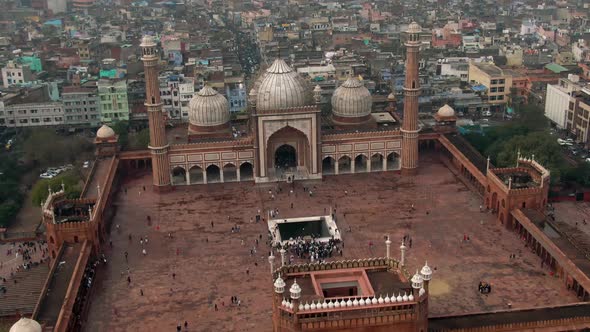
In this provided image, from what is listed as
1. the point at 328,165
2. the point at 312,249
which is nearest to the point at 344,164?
the point at 328,165

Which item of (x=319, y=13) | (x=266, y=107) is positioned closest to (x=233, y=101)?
(x=266, y=107)

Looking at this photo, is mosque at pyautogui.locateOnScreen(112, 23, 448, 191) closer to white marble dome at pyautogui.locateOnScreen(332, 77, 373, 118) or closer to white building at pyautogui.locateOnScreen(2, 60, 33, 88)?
white marble dome at pyautogui.locateOnScreen(332, 77, 373, 118)

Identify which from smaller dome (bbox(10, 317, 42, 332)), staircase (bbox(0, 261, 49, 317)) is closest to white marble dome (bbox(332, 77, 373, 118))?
staircase (bbox(0, 261, 49, 317))

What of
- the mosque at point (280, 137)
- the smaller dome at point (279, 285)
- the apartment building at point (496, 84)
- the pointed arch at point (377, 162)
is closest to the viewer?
the smaller dome at point (279, 285)

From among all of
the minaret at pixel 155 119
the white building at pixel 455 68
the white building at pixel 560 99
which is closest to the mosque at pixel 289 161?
the minaret at pixel 155 119

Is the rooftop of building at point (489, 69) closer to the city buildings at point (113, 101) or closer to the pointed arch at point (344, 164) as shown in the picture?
the pointed arch at point (344, 164)
